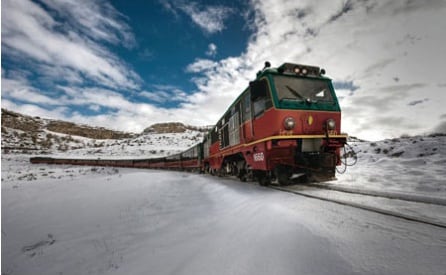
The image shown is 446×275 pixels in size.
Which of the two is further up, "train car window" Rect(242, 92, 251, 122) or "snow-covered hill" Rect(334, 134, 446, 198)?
"train car window" Rect(242, 92, 251, 122)

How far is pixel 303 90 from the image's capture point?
597 centimetres

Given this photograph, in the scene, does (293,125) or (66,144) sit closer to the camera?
(293,125)

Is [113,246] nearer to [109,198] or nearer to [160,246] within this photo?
[160,246]

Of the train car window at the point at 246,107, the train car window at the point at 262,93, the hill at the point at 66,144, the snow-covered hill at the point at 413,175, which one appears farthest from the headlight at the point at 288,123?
the hill at the point at 66,144

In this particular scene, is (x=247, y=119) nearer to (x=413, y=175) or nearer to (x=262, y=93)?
(x=262, y=93)

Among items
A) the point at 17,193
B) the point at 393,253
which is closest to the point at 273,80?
the point at 393,253

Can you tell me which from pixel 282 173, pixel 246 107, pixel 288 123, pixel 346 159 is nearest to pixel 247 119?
pixel 246 107

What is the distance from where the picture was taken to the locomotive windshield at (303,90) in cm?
569

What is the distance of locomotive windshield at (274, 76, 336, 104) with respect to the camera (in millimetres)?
5688

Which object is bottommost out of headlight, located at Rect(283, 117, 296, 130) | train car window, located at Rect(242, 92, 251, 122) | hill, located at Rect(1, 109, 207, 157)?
headlight, located at Rect(283, 117, 296, 130)

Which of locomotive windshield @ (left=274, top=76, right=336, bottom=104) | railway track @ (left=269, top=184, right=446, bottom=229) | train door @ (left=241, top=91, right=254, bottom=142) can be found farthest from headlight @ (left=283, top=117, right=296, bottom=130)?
railway track @ (left=269, top=184, right=446, bottom=229)

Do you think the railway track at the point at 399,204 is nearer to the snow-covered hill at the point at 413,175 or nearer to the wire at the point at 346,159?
the snow-covered hill at the point at 413,175

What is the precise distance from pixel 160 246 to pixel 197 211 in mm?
1383

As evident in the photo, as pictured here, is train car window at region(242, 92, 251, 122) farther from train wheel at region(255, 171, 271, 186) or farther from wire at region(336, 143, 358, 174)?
wire at region(336, 143, 358, 174)
